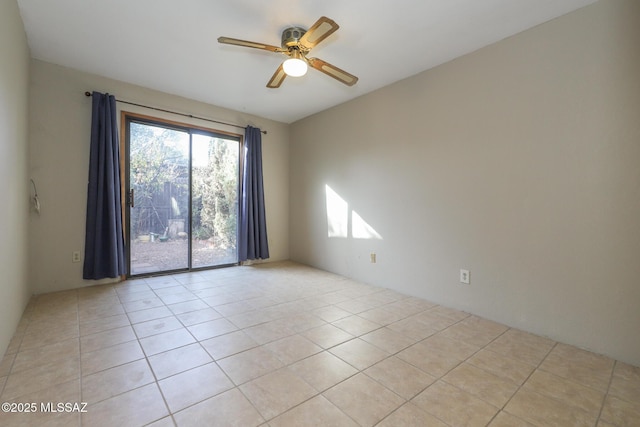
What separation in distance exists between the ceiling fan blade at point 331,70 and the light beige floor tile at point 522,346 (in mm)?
2338

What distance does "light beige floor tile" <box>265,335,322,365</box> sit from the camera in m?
1.84

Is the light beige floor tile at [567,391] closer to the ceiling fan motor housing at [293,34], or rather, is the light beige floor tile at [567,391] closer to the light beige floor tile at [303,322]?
the light beige floor tile at [303,322]

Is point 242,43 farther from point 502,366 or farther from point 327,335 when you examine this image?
point 502,366

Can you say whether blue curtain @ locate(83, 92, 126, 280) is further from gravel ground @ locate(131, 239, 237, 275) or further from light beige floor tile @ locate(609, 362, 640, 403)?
light beige floor tile @ locate(609, 362, 640, 403)

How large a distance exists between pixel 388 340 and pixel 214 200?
3.17m

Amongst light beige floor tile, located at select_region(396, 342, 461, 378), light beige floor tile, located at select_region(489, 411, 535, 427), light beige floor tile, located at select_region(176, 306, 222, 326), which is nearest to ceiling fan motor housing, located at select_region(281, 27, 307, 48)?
light beige floor tile, located at select_region(176, 306, 222, 326)

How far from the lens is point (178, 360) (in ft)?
5.87

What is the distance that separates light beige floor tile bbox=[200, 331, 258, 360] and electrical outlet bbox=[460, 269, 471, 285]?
6.27ft

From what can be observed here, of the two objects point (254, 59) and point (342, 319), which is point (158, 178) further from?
point (342, 319)

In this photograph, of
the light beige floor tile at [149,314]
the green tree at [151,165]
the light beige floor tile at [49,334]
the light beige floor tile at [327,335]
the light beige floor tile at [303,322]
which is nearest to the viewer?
the light beige floor tile at [49,334]

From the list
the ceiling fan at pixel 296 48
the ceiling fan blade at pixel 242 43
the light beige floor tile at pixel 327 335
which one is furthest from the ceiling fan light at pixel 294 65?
the light beige floor tile at pixel 327 335

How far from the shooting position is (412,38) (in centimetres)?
237

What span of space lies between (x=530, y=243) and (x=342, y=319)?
5.34ft

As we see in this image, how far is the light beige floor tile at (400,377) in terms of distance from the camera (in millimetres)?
1537
